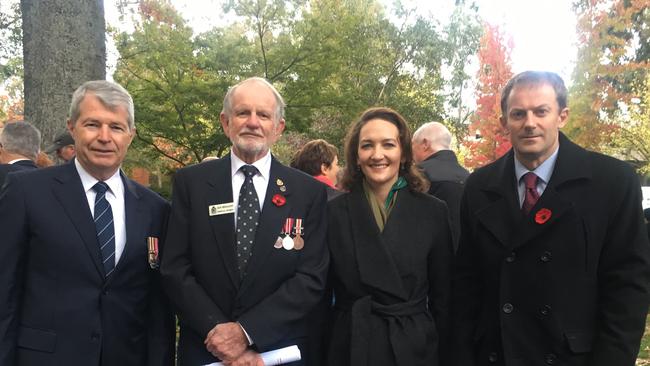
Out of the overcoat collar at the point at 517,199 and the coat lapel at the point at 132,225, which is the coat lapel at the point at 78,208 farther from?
the overcoat collar at the point at 517,199

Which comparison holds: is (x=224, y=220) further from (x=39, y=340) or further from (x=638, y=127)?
(x=638, y=127)

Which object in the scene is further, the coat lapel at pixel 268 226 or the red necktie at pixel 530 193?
the coat lapel at pixel 268 226

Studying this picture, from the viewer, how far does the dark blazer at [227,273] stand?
269 centimetres

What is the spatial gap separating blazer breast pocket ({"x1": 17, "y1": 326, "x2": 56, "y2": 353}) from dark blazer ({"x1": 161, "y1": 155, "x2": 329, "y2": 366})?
577mm

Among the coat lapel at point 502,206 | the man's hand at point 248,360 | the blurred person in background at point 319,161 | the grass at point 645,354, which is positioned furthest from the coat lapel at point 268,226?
the grass at point 645,354

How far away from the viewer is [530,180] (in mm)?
2703

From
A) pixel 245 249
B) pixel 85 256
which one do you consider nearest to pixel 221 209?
pixel 245 249

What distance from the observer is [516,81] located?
2703 millimetres

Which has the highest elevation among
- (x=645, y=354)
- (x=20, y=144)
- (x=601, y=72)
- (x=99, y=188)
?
(x=601, y=72)

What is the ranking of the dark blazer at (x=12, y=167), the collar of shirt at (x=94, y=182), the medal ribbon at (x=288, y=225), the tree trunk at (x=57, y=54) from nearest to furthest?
1. the collar of shirt at (x=94, y=182)
2. the medal ribbon at (x=288, y=225)
3. the dark blazer at (x=12, y=167)
4. the tree trunk at (x=57, y=54)

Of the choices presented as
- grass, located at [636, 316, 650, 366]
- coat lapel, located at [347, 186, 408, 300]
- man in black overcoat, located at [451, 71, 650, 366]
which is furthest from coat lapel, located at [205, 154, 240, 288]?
grass, located at [636, 316, 650, 366]

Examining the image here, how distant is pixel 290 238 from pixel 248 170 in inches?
17.8

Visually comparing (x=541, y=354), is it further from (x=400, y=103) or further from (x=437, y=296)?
(x=400, y=103)

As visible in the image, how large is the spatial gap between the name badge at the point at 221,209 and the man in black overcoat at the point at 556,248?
52.8 inches
